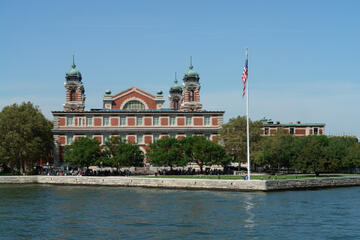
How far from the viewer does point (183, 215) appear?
3975 cm

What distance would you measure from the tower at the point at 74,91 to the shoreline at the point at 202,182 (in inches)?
1355

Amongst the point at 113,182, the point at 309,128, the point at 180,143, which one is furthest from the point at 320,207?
the point at 309,128

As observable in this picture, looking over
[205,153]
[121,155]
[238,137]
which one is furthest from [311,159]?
[121,155]

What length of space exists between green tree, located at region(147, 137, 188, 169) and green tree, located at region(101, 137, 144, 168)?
2550mm

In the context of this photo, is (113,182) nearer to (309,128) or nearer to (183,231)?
(183,231)

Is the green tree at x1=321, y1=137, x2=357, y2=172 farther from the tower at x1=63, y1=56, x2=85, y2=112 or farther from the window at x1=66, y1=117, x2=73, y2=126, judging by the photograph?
the tower at x1=63, y1=56, x2=85, y2=112

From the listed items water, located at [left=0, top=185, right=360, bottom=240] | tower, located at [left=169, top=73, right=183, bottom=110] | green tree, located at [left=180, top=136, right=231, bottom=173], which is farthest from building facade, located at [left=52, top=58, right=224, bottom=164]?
water, located at [left=0, top=185, right=360, bottom=240]

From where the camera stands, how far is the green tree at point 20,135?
81375 mm

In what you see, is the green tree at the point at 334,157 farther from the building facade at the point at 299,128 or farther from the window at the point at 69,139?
the window at the point at 69,139

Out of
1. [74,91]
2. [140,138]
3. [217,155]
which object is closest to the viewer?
[217,155]

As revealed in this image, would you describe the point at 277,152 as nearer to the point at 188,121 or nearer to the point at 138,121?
the point at 188,121

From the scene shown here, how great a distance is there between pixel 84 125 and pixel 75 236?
208ft

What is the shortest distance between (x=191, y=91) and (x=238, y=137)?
27.9 meters

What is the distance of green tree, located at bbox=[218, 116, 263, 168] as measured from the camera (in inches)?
3364
